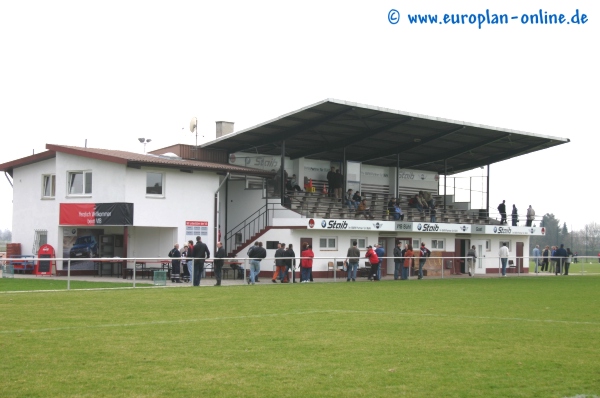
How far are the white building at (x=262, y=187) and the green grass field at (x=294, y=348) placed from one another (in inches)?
595

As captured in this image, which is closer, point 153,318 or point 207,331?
point 207,331

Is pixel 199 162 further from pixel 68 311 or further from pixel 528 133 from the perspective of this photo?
pixel 68 311

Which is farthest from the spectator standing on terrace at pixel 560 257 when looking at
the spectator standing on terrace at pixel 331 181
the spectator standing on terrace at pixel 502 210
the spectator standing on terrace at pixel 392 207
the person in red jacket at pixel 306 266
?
the person in red jacket at pixel 306 266

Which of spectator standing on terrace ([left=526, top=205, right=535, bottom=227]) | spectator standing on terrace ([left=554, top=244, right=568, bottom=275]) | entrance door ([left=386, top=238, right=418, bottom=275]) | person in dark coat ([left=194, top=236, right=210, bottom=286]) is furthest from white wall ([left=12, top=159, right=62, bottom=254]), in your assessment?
spectator standing on terrace ([left=526, top=205, right=535, bottom=227])

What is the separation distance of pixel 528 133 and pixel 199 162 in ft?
61.0

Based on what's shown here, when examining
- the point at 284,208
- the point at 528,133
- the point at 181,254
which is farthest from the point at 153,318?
the point at 528,133

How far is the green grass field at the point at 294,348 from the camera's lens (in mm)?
8828

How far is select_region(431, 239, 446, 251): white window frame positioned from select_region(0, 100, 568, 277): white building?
76 mm

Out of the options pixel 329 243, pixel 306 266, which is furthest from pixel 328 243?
pixel 306 266

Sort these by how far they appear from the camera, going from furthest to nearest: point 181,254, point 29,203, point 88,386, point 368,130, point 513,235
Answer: point 513,235, point 368,130, point 29,203, point 181,254, point 88,386

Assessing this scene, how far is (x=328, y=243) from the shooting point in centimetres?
3903

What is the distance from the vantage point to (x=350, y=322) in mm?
15320

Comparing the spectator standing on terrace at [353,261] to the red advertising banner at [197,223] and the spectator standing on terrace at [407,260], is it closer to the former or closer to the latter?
the spectator standing on terrace at [407,260]

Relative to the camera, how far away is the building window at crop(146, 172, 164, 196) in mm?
35000
